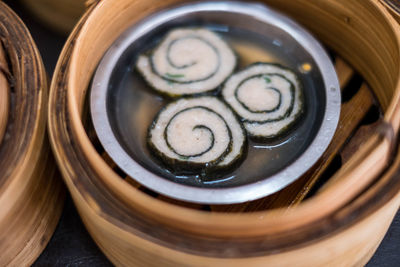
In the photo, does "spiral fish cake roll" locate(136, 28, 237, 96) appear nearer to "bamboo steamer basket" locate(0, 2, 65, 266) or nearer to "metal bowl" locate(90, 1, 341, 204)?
"metal bowl" locate(90, 1, 341, 204)

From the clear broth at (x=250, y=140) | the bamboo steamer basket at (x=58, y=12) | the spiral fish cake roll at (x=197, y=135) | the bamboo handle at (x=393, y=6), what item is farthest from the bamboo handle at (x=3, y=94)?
the bamboo handle at (x=393, y=6)

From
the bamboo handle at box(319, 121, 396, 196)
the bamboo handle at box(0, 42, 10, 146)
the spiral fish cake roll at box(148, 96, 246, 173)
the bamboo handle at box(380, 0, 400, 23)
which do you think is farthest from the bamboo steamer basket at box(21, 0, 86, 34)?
the bamboo handle at box(319, 121, 396, 196)

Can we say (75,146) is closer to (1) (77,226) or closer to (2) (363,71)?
(1) (77,226)

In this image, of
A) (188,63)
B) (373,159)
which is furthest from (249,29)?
(373,159)

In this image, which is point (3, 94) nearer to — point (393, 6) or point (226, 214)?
point (226, 214)

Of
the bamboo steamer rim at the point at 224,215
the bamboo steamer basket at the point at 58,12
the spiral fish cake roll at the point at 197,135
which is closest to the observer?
the bamboo steamer rim at the point at 224,215

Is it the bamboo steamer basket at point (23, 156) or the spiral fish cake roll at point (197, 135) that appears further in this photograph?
the spiral fish cake roll at point (197, 135)

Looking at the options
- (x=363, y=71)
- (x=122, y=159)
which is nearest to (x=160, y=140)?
(x=122, y=159)

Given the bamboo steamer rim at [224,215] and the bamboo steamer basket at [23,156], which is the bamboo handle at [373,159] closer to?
the bamboo steamer rim at [224,215]
